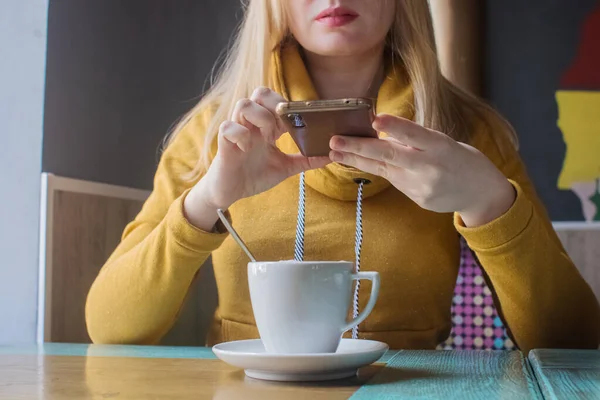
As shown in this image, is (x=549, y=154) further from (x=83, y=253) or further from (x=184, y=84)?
(x=83, y=253)

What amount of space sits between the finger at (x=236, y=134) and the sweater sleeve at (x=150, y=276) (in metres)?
0.14

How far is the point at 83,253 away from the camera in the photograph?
134cm

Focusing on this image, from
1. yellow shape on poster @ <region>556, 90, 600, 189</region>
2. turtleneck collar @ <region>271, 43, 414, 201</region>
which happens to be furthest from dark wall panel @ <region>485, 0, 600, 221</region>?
turtleneck collar @ <region>271, 43, 414, 201</region>

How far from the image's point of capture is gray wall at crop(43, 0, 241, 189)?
1.30 meters

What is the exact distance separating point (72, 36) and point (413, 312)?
85 cm

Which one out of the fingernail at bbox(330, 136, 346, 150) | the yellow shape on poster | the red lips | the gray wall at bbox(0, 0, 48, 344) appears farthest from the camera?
the yellow shape on poster

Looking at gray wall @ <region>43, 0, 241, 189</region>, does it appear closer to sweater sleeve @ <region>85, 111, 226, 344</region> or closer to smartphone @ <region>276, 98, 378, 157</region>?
sweater sleeve @ <region>85, 111, 226, 344</region>

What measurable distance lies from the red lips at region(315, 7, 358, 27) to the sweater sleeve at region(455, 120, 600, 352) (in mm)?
359

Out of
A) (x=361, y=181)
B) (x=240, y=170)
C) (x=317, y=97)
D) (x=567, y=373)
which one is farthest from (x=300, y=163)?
(x=567, y=373)

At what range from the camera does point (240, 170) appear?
0.83 metres

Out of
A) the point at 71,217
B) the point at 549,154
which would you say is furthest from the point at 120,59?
the point at 549,154

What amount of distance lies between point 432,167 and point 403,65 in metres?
0.50

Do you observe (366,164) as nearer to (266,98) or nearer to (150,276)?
(266,98)

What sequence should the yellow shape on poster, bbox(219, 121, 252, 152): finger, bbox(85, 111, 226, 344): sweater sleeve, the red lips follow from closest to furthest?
1. bbox(219, 121, 252, 152): finger
2. bbox(85, 111, 226, 344): sweater sleeve
3. the red lips
4. the yellow shape on poster
